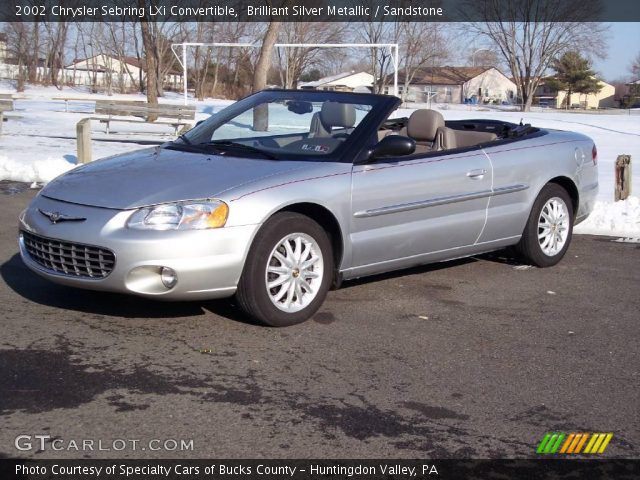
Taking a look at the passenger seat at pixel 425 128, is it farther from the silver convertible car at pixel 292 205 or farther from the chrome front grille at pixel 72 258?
the chrome front grille at pixel 72 258

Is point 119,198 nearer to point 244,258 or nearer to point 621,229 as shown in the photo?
point 244,258

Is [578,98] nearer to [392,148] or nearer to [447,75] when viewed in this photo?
[447,75]

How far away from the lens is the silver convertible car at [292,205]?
4.82 meters

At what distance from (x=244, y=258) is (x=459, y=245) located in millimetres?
2043

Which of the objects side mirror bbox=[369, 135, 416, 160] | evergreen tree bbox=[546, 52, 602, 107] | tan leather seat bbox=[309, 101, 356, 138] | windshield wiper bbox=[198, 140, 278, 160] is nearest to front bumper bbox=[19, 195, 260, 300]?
windshield wiper bbox=[198, 140, 278, 160]

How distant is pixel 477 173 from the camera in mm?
6336

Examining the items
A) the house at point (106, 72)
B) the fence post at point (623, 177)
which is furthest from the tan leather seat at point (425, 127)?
the house at point (106, 72)

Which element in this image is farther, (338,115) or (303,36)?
(303,36)

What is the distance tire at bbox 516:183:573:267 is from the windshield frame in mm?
1706

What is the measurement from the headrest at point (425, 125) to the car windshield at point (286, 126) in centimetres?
67

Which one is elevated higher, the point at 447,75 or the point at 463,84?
the point at 447,75

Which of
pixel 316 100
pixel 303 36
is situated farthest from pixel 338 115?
pixel 303 36

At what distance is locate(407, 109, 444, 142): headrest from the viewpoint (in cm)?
666

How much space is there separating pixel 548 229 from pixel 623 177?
11.8 ft
